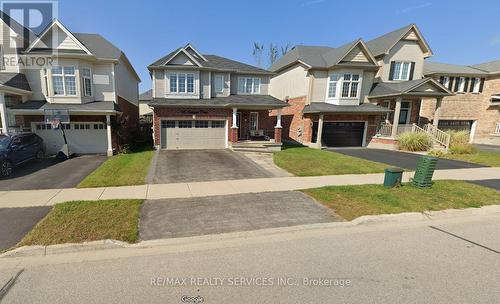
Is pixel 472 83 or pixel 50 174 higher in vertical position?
pixel 472 83

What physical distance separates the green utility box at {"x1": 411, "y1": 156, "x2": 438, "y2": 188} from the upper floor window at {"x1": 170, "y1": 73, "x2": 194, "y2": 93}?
15757 millimetres

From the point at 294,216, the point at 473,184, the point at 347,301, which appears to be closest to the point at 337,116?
the point at 473,184

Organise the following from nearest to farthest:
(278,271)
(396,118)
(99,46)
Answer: (278,271) → (99,46) → (396,118)

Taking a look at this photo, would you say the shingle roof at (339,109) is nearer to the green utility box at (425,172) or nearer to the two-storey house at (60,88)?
the green utility box at (425,172)

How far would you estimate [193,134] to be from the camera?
18.1m

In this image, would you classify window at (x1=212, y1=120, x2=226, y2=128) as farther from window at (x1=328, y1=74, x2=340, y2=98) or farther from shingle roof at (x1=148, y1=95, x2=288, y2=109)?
window at (x1=328, y1=74, x2=340, y2=98)

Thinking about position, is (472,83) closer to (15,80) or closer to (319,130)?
(319,130)

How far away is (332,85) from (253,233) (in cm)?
1828

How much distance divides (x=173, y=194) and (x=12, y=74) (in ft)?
49.3

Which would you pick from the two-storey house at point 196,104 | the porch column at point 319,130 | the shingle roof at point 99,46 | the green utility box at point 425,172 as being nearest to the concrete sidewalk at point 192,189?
the green utility box at point 425,172

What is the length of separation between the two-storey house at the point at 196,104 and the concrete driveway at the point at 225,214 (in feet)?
34.3

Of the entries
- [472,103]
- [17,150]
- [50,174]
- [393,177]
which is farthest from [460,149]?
[17,150]

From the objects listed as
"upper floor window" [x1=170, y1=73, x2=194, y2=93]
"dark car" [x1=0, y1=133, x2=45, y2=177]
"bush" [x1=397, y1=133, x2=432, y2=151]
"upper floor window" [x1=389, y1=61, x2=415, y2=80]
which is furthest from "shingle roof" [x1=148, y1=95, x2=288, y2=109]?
"upper floor window" [x1=389, y1=61, x2=415, y2=80]

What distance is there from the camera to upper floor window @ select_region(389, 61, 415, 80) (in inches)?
852
